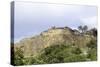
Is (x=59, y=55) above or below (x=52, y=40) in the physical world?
below

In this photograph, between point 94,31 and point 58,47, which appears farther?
point 94,31

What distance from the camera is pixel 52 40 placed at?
2.84m

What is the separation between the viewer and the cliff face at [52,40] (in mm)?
2703

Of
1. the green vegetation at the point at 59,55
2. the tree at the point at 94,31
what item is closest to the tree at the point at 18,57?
the green vegetation at the point at 59,55

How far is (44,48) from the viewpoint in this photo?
2.78 meters

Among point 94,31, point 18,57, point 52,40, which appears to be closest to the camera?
point 18,57

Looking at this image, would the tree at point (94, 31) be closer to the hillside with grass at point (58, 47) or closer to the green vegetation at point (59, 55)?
the hillside with grass at point (58, 47)

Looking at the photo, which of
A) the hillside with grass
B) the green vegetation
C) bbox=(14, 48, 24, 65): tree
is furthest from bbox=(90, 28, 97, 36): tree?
bbox=(14, 48, 24, 65): tree

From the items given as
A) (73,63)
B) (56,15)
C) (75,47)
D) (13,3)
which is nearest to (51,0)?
(56,15)

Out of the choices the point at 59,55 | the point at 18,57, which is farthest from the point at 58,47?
the point at 18,57

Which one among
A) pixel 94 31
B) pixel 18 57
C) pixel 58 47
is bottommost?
pixel 18 57

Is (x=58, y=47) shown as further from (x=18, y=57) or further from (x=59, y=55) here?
(x=18, y=57)

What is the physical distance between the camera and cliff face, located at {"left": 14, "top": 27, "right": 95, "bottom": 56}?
8.87 ft
